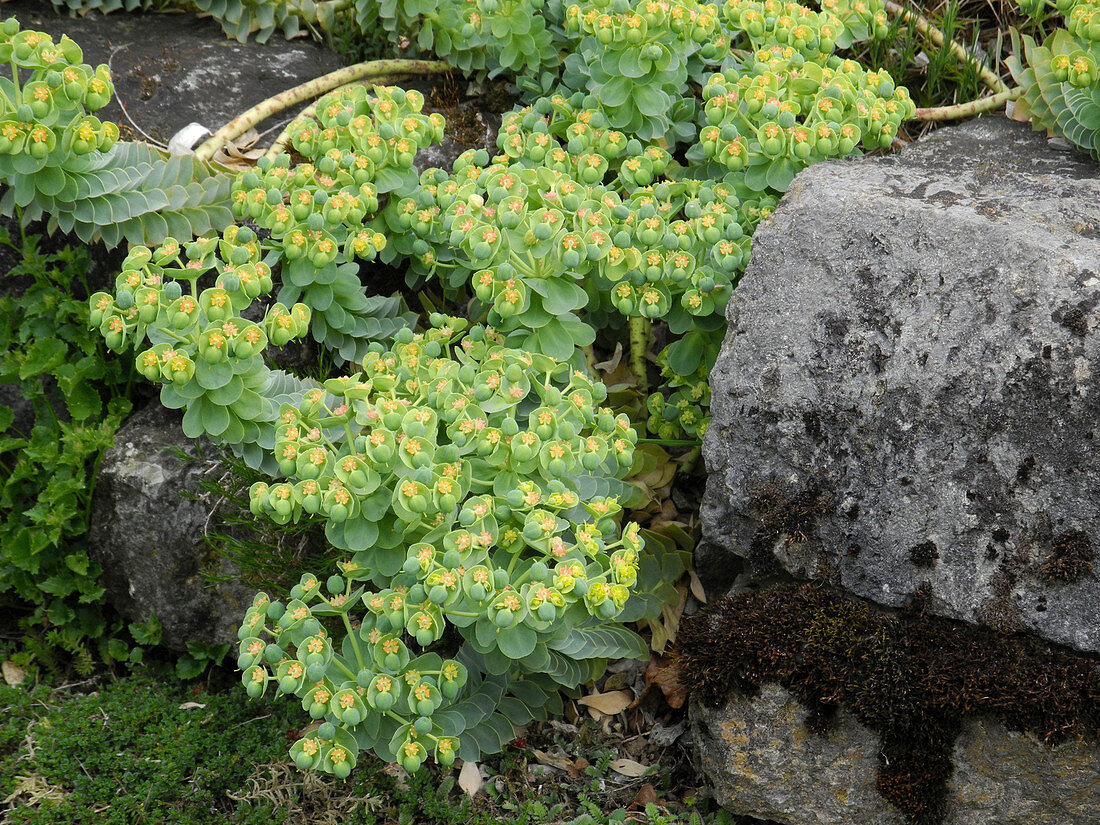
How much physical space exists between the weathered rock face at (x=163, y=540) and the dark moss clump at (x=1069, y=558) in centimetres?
257

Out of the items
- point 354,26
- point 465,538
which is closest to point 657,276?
point 465,538

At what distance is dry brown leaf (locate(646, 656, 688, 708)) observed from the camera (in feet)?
10.2

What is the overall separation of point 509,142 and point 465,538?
1.65 meters

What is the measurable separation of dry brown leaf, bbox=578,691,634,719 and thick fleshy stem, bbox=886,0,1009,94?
2.87 m

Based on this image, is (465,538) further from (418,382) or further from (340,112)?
(340,112)

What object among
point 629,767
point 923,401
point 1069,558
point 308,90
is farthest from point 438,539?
point 308,90

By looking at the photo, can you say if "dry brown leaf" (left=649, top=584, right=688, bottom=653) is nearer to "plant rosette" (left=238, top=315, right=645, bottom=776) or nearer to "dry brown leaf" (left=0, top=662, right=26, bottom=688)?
"plant rosette" (left=238, top=315, right=645, bottom=776)

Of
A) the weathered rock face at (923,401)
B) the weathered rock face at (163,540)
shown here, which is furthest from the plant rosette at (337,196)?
the weathered rock face at (923,401)

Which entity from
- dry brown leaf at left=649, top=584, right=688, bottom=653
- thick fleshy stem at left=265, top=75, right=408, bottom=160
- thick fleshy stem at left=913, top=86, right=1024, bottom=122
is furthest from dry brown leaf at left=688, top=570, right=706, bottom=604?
thick fleshy stem at left=265, top=75, right=408, bottom=160

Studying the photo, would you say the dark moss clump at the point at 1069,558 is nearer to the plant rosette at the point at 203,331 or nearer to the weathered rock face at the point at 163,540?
the plant rosette at the point at 203,331

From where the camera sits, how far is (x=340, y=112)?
315 cm

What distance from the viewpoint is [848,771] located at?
265cm

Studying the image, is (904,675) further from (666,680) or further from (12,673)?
(12,673)

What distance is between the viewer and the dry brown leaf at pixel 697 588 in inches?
129
